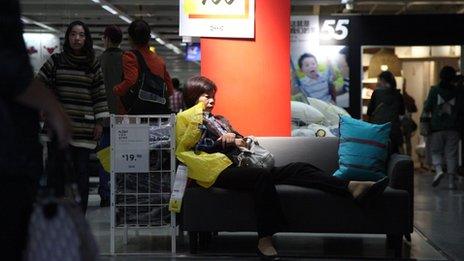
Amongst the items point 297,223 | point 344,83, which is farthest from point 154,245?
point 344,83

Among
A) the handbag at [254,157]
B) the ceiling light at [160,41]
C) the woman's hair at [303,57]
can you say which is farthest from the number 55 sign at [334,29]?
the ceiling light at [160,41]

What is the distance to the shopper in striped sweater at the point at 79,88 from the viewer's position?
522 centimetres

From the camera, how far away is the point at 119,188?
5176 mm

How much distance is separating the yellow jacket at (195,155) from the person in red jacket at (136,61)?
0.76 m

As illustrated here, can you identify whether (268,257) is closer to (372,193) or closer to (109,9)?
(372,193)

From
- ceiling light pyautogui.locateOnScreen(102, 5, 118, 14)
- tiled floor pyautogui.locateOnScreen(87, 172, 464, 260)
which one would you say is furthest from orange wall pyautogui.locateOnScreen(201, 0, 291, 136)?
ceiling light pyautogui.locateOnScreen(102, 5, 118, 14)

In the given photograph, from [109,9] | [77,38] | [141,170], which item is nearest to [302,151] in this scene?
[141,170]

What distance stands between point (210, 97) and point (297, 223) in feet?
3.66

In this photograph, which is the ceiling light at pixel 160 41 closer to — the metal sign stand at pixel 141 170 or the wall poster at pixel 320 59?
the wall poster at pixel 320 59

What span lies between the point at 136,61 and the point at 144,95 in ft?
0.90

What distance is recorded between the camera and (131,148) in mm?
5074

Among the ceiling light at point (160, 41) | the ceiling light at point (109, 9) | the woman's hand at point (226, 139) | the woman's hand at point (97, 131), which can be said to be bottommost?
the woman's hand at point (226, 139)

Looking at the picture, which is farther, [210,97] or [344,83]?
[344,83]

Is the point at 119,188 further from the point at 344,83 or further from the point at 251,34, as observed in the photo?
the point at 344,83
